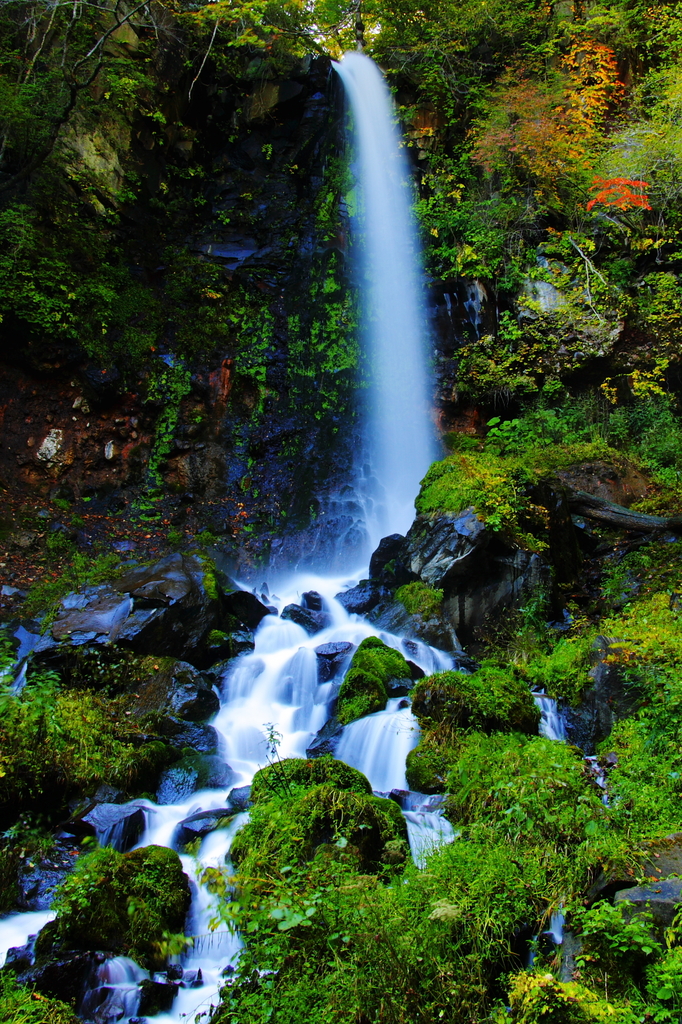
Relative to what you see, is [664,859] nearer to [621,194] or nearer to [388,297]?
[621,194]

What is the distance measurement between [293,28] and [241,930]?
57.4 feet

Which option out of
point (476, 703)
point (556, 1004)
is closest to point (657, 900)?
point (556, 1004)

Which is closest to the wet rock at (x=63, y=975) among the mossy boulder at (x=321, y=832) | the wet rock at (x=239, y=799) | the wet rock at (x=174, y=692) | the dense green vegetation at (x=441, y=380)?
the dense green vegetation at (x=441, y=380)

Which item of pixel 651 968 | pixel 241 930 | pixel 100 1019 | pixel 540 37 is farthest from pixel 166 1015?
pixel 540 37

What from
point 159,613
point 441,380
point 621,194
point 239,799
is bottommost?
point 239,799

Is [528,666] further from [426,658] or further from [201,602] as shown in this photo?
[201,602]

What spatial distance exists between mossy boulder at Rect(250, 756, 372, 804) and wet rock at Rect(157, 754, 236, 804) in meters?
1.25

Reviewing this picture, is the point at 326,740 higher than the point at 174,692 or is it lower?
lower

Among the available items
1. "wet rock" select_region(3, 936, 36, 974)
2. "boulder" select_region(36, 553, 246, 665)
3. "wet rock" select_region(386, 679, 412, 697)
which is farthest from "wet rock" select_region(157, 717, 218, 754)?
"wet rock" select_region(3, 936, 36, 974)

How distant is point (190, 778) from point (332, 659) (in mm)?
2568

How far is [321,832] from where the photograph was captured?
438cm

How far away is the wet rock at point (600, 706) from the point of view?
5855mm

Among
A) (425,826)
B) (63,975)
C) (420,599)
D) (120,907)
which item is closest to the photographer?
(63,975)

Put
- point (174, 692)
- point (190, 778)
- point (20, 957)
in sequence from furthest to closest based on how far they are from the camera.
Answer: point (174, 692) → point (190, 778) → point (20, 957)
